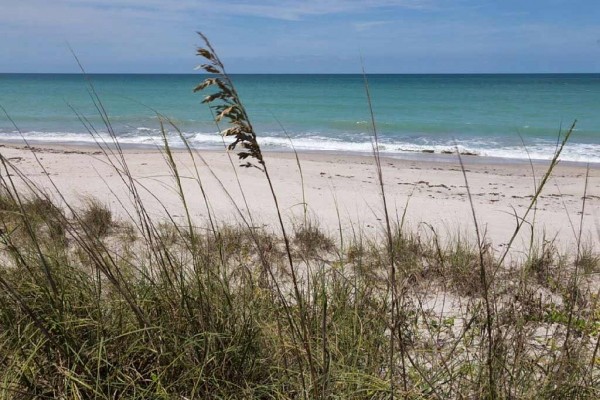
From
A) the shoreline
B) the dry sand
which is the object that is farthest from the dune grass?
the shoreline

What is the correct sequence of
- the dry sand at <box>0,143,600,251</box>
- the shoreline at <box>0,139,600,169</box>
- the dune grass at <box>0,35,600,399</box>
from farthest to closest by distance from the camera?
the shoreline at <box>0,139,600,169</box> < the dry sand at <box>0,143,600,251</box> < the dune grass at <box>0,35,600,399</box>

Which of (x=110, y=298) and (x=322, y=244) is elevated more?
(x=110, y=298)

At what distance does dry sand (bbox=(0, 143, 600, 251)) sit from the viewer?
269 inches

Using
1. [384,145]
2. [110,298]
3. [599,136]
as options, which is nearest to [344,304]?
[110,298]

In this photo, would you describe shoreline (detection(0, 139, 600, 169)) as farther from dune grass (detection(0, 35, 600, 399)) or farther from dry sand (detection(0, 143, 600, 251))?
dune grass (detection(0, 35, 600, 399))

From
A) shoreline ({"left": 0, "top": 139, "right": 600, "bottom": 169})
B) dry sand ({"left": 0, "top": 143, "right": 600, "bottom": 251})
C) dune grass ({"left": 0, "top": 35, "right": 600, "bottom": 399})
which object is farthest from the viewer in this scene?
shoreline ({"left": 0, "top": 139, "right": 600, "bottom": 169})

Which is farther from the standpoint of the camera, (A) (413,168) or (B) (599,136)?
(B) (599,136)

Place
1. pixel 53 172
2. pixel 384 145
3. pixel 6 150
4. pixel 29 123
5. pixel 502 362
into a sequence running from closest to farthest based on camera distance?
pixel 502 362
pixel 53 172
pixel 6 150
pixel 384 145
pixel 29 123

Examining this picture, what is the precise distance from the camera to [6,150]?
14.7 m

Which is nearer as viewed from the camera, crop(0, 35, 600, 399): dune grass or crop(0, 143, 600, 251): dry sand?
crop(0, 35, 600, 399): dune grass

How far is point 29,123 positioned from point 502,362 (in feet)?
91.7

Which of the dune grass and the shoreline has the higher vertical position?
the dune grass

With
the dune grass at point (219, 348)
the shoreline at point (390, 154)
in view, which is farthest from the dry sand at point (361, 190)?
the dune grass at point (219, 348)

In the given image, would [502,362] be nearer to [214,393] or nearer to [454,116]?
[214,393]
